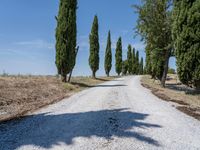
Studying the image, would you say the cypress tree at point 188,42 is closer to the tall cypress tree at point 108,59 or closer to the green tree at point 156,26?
the green tree at point 156,26

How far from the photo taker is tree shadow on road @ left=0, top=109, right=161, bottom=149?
7.01 meters

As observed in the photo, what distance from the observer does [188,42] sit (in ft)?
63.1

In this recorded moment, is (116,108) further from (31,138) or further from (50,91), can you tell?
(50,91)

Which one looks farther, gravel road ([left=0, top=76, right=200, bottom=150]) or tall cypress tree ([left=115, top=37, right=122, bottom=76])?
tall cypress tree ([left=115, top=37, right=122, bottom=76])

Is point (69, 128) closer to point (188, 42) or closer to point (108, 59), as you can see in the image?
point (188, 42)

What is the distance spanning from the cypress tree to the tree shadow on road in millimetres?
9825

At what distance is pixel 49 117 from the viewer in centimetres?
1016

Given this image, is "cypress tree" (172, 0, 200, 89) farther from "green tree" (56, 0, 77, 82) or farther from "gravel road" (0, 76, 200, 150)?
"green tree" (56, 0, 77, 82)

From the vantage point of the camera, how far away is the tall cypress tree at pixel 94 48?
51438 mm

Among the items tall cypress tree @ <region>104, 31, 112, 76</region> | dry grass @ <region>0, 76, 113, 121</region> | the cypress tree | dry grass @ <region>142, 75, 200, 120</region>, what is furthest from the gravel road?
tall cypress tree @ <region>104, 31, 112, 76</region>

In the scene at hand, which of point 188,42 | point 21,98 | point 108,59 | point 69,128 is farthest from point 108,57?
point 69,128

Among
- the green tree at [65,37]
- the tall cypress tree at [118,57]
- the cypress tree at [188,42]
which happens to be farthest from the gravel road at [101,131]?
the tall cypress tree at [118,57]

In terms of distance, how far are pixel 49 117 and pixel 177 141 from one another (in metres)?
4.89

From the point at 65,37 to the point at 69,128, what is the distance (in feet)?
72.1
